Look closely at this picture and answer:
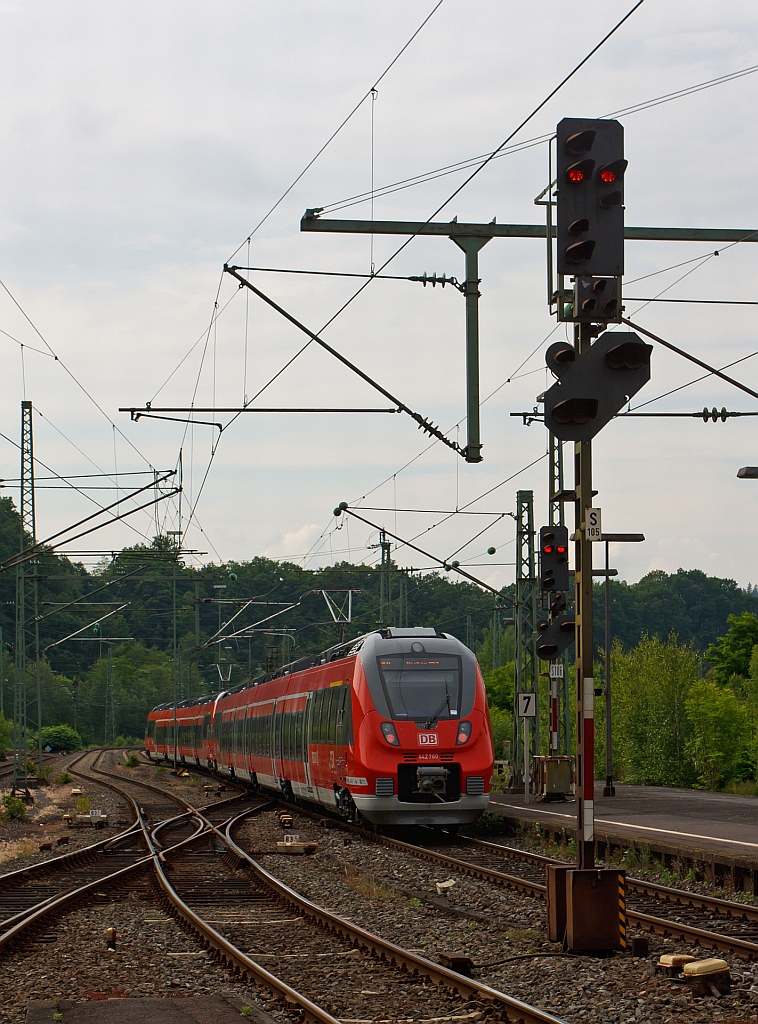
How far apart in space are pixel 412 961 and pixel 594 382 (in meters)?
4.73

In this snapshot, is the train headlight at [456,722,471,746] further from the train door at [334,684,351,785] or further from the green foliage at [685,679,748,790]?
the green foliage at [685,679,748,790]

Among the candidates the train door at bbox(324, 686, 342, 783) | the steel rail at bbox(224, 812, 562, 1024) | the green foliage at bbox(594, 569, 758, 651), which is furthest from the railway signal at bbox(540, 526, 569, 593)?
the green foliage at bbox(594, 569, 758, 651)

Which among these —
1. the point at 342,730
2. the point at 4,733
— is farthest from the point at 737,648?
the point at 342,730

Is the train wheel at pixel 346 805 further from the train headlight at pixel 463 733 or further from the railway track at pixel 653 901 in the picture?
the train headlight at pixel 463 733

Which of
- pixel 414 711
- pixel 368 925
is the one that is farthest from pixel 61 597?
pixel 368 925

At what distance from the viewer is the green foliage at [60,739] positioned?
9694 cm

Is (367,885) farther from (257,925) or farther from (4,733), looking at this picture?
A: (4,733)

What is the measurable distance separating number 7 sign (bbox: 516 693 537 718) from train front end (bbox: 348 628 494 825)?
4.70 m

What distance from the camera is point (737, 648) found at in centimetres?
7625

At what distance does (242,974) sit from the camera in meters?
10.1

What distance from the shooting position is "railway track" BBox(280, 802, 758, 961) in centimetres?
1098

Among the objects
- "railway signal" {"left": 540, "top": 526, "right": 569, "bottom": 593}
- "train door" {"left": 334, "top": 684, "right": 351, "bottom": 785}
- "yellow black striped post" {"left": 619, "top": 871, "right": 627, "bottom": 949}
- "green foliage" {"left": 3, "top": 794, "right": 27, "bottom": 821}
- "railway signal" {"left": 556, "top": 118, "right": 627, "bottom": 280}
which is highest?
"railway signal" {"left": 556, "top": 118, "right": 627, "bottom": 280}

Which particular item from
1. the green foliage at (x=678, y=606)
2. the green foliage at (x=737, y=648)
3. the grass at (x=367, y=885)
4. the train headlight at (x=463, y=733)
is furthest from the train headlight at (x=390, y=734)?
the green foliage at (x=678, y=606)

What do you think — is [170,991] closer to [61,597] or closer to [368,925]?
[368,925]
